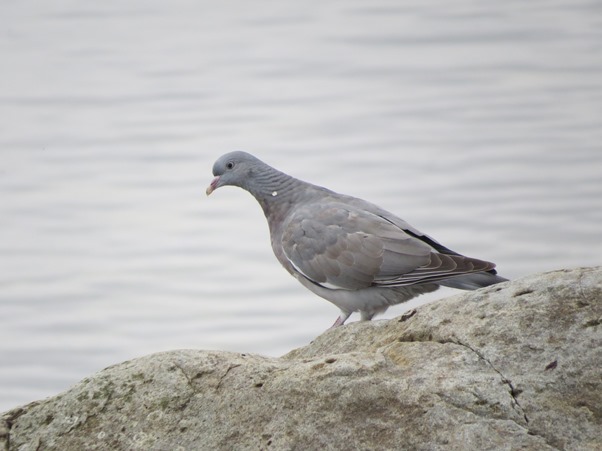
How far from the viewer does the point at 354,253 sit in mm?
7398

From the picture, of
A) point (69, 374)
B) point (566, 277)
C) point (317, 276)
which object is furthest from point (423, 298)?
point (566, 277)

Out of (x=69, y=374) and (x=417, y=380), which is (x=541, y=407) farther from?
(x=69, y=374)

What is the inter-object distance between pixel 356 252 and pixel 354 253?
0.01m

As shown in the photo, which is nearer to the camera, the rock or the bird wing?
the rock

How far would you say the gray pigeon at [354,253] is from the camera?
23.1ft

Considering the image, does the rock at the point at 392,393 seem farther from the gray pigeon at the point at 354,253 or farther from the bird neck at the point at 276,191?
the bird neck at the point at 276,191

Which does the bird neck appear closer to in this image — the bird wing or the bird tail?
the bird wing

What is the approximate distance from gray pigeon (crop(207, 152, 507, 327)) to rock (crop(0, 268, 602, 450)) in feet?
6.63

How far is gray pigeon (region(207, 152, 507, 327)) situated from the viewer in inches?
277

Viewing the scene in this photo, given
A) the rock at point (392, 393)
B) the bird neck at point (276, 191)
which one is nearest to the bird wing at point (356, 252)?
A: the bird neck at point (276, 191)

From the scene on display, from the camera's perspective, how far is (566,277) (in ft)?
16.1

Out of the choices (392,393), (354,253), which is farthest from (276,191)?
(392,393)

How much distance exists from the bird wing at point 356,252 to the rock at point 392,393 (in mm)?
2021

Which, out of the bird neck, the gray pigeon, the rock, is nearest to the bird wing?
the gray pigeon
